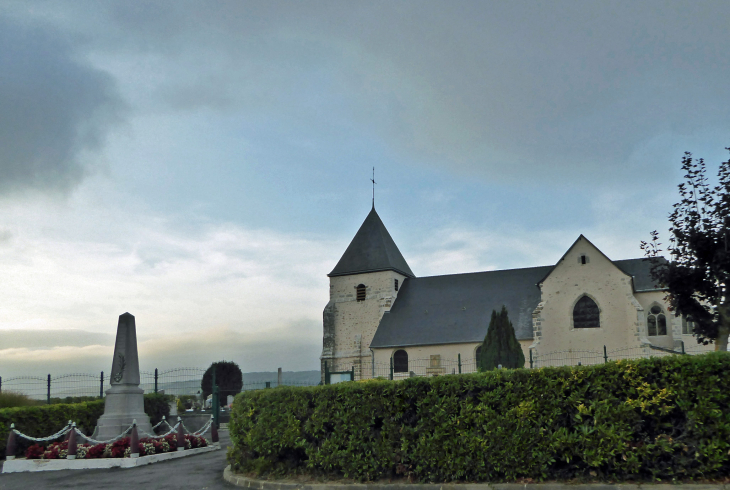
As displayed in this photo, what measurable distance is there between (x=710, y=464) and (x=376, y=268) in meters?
30.2

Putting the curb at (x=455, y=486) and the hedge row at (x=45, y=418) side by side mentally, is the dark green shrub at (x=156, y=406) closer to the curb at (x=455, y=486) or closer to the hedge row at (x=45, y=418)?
the hedge row at (x=45, y=418)

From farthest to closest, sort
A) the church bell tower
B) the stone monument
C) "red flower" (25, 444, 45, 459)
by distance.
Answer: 1. the church bell tower
2. the stone monument
3. "red flower" (25, 444, 45, 459)

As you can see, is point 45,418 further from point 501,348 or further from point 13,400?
point 501,348

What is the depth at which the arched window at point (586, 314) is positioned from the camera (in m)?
29.3

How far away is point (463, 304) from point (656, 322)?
32.3 ft

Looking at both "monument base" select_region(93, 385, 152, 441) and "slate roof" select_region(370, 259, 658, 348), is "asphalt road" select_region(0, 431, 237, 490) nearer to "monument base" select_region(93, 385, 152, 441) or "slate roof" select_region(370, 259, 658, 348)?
"monument base" select_region(93, 385, 152, 441)

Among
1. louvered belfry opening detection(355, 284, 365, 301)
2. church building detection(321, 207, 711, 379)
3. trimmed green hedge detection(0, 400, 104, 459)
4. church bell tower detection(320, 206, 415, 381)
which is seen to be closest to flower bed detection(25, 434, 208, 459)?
trimmed green hedge detection(0, 400, 104, 459)

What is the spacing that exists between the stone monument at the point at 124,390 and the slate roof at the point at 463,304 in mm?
19618

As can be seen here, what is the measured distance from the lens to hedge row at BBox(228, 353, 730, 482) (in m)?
7.69

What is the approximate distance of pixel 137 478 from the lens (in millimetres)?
11047

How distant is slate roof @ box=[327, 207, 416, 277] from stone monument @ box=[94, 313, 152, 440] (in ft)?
76.0

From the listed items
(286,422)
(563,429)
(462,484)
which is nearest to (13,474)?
(286,422)

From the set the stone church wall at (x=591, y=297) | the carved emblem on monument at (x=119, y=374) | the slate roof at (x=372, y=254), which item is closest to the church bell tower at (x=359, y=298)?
the slate roof at (x=372, y=254)

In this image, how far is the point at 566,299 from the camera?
2983cm
